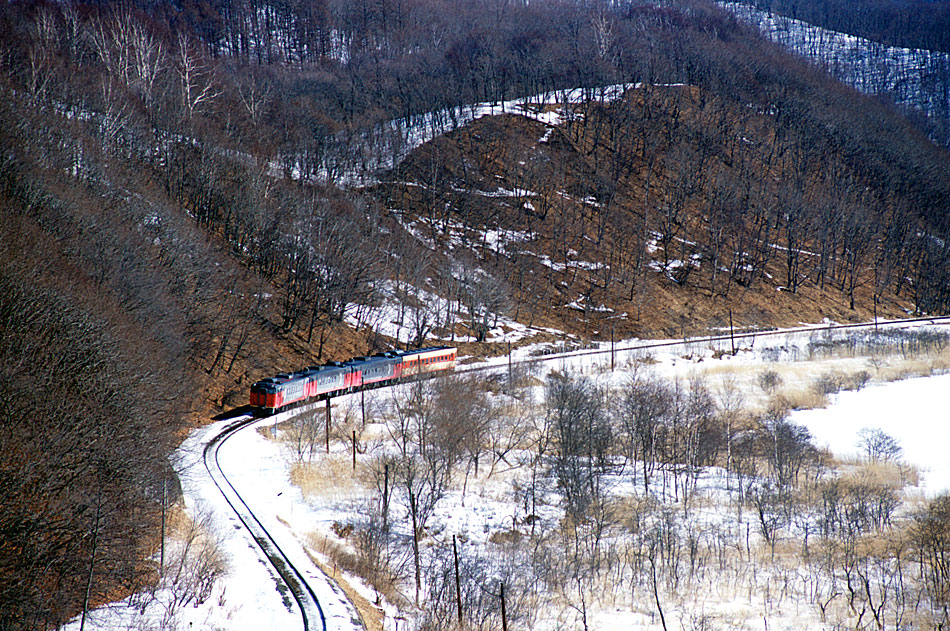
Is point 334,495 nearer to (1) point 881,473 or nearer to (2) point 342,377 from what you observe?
(2) point 342,377

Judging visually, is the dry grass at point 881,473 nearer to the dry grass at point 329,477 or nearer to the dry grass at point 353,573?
the dry grass at point 329,477

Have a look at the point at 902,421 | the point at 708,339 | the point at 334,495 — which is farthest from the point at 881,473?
the point at 708,339

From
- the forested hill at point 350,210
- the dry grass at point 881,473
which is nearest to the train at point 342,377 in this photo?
the forested hill at point 350,210

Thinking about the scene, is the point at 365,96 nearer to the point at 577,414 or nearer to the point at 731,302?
the point at 731,302

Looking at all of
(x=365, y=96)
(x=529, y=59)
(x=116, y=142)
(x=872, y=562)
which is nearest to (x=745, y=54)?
(x=529, y=59)

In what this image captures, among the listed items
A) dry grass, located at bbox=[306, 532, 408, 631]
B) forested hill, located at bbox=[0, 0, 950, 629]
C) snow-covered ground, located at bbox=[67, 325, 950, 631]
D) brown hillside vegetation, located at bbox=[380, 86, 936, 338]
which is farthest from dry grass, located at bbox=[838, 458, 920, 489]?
brown hillside vegetation, located at bbox=[380, 86, 936, 338]
